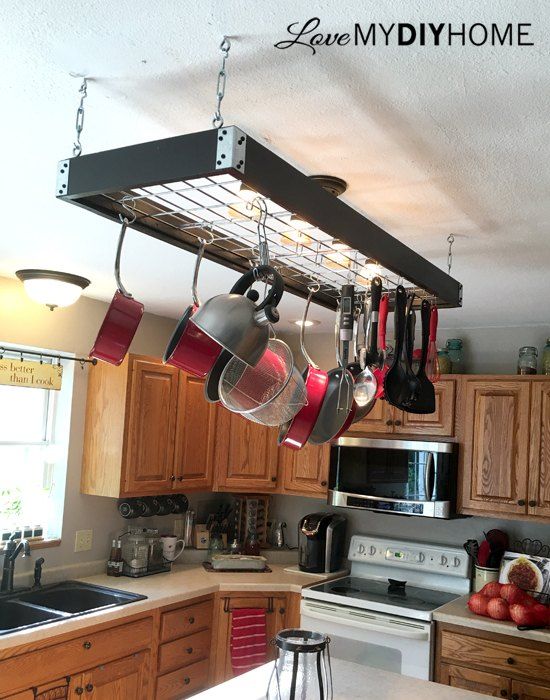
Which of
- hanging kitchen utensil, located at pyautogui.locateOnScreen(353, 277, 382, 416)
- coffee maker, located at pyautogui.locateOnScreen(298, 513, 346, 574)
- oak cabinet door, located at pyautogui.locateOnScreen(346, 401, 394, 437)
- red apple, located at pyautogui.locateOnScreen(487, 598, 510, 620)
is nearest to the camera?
hanging kitchen utensil, located at pyautogui.locateOnScreen(353, 277, 382, 416)

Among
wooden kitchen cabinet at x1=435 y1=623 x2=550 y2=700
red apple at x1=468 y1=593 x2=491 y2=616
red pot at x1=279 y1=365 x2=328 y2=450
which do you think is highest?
red pot at x1=279 y1=365 x2=328 y2=450

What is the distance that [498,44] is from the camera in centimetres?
120

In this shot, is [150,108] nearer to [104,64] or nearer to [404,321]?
[104,64]

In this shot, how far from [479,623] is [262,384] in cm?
244

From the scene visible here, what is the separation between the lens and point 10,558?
3314 millimetres

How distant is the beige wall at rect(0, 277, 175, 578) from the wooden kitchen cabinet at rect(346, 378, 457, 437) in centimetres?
145

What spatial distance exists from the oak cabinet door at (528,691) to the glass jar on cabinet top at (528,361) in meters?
1.53

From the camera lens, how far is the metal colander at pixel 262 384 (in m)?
1.49

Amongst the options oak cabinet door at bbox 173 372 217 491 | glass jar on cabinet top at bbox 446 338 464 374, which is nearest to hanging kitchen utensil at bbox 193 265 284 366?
oak cabinet door at bbox 173 372 217 491

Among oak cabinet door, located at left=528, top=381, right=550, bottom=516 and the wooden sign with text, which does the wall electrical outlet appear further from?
oak cabinet door, located at left=528, top=381, right=550, bottom=516

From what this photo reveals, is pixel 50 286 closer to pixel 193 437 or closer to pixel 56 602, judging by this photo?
pixel 193 437

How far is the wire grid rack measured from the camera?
1342 mm

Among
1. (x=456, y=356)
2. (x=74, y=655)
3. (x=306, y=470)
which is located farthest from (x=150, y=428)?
(x=456, y=356)

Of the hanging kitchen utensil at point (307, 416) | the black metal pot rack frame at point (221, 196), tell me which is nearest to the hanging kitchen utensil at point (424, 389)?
the black metal pot rack frame at point (221, 196)
